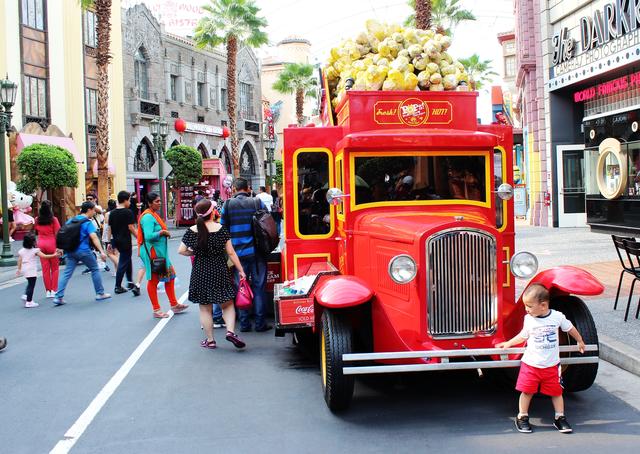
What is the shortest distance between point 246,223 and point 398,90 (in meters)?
2.95

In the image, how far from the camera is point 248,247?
9117mm

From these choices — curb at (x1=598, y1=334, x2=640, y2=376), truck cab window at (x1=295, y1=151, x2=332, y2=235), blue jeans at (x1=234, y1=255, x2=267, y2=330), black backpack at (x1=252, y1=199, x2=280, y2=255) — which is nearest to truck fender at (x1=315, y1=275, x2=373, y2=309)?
truck cab window at (x1=295, y1=151, x2=332, y2=235)

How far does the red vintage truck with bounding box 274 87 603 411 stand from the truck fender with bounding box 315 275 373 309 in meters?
0.02

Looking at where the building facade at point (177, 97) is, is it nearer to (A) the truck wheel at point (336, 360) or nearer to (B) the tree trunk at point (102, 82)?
(B) the tree trunk at point (102, 82)

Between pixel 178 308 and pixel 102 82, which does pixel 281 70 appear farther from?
pixel 178 308

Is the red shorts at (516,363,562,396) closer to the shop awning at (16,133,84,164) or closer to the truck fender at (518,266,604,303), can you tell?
the truck fender at (518,266,604,303)

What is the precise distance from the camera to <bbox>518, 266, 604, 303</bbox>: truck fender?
221 inches

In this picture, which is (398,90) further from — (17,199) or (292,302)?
(17,199)

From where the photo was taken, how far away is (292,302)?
22.5 feet

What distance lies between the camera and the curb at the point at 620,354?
6.69m

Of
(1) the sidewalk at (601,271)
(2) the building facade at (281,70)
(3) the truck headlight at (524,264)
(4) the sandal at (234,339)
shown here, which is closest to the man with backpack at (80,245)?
(4) the sandal at (234,339)

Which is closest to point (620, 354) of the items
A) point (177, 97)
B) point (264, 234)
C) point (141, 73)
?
point (264, 234)

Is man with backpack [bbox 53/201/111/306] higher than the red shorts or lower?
higher

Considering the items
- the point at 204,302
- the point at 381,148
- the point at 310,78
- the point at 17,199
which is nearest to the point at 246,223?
the point at 204,302
